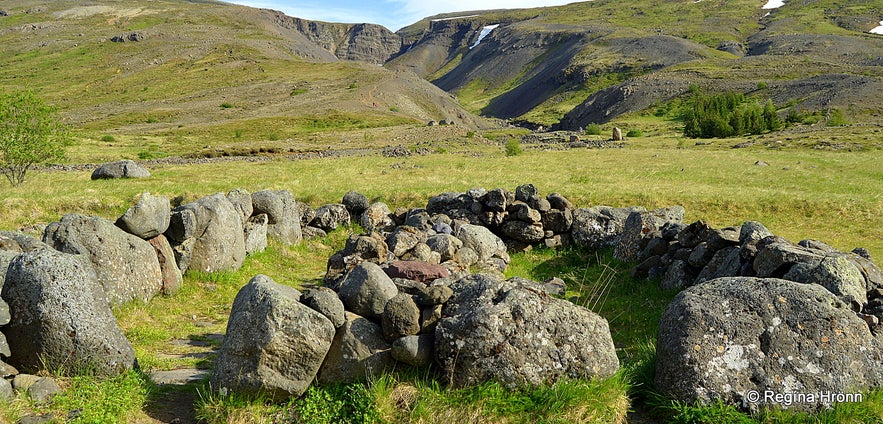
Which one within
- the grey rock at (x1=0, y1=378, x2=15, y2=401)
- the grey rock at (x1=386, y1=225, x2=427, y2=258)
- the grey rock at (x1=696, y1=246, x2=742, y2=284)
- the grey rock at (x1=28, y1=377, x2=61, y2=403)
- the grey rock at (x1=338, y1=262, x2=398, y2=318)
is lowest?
the grey rock at (x1=386, y1=225, x2=427, y2=258)

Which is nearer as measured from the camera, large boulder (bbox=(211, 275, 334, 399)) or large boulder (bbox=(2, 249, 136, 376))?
large boulder (bbox=(211, 275, 334, 399))

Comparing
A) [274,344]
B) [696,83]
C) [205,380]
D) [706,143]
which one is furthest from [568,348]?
[696,83]

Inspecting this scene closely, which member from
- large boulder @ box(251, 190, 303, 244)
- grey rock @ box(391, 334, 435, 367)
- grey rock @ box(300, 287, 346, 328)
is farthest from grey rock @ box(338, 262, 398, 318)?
large boulder @ box(251, 190, 303, 244)

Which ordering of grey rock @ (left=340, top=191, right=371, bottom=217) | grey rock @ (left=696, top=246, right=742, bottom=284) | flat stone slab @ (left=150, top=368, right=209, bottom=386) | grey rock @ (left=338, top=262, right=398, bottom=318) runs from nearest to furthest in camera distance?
1. flat stone slab @ (left=150, top=368, right=209, bottom=386)
2. grey rock @ (left=338, top=262, right=398, bottom=318)
3. grey rock @ (left=696, top=246, right=742, bottom=284)
4. grey rock @ (left=340, top=191, right=371, bottom=217)

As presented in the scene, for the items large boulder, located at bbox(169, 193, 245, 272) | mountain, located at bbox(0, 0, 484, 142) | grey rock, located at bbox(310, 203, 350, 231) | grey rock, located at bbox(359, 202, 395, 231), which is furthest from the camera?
mountain, located at bbox(0, 0, 484, 142)

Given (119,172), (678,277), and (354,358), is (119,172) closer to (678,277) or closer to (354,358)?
(354,358)

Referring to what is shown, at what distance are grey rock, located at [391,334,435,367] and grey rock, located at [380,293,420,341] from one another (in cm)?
24

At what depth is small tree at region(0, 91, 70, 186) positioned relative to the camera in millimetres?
32312

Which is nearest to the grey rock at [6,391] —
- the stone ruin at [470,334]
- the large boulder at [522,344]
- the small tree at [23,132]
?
the stone ruin at [470,334]

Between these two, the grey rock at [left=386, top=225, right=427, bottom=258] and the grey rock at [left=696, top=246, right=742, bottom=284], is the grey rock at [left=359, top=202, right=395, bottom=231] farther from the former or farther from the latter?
the grey rock at [left=696, top=246, right=742, bottom=284]

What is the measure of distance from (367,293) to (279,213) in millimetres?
13255

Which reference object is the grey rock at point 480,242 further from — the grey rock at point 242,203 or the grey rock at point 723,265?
the grey rock at point 242,203

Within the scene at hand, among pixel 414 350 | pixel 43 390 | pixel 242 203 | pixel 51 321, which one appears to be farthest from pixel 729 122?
pixel 43 390

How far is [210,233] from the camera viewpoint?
679 inches
